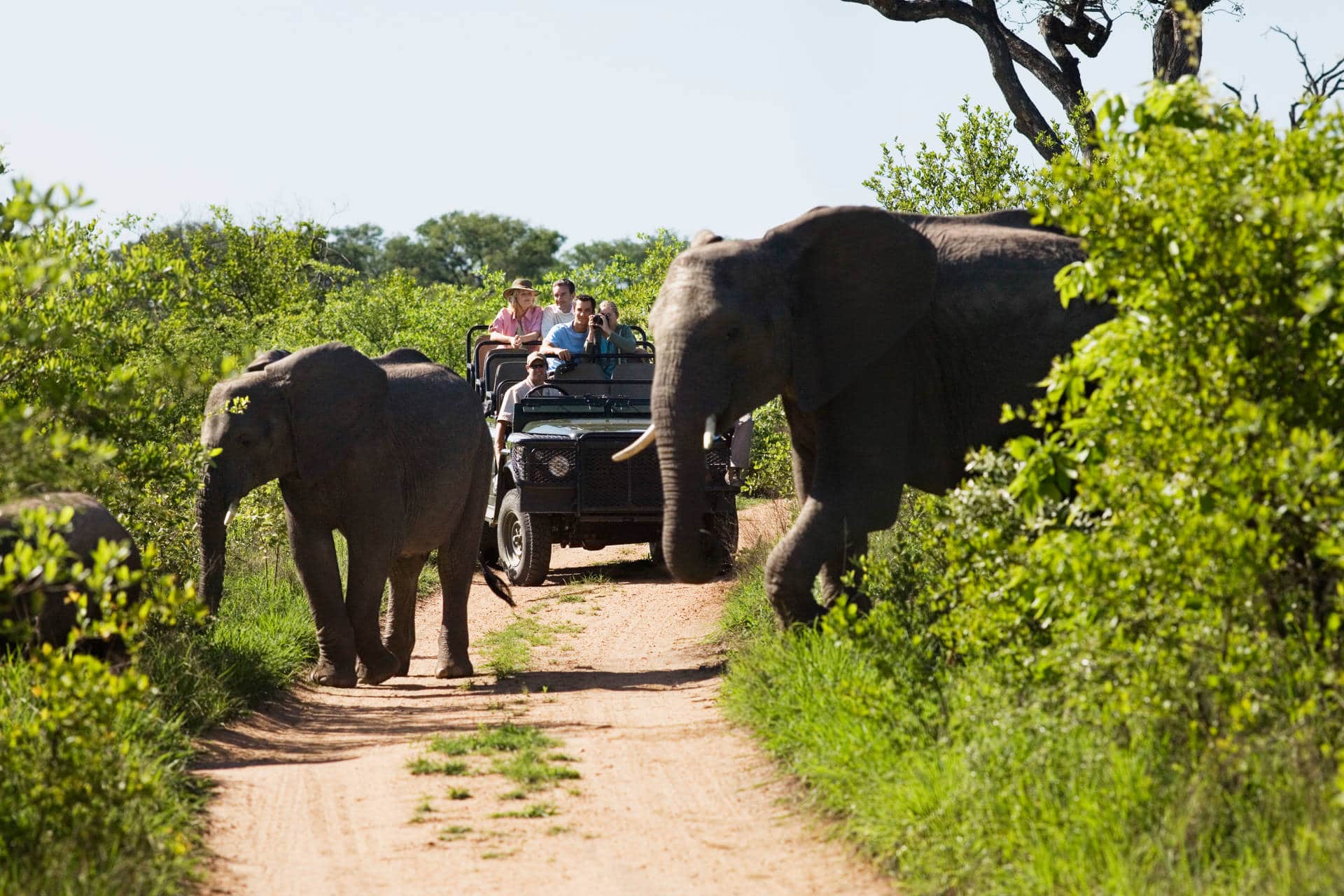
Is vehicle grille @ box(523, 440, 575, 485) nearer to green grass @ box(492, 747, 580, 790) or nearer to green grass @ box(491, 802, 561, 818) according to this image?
green grass @ box(492, 747, 580, 790)

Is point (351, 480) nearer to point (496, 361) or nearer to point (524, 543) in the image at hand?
point (524, 543)

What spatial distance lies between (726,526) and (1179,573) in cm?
933

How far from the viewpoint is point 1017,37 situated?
2019 centimetres

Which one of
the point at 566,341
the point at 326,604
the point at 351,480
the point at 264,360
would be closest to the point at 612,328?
the point at 566,341

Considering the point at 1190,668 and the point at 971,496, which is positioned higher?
the point at 971,496

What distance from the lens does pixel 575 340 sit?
50.7 ft

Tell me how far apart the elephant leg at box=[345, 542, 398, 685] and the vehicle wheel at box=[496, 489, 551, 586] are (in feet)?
14.8

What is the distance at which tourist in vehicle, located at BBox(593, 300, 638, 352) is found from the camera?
15227mm

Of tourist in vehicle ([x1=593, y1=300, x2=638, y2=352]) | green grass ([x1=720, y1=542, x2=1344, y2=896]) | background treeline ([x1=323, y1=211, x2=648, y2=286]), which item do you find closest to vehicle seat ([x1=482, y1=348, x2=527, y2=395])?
tourist in vehicle ([x1=593, y1=300, x2=638, y2=352])

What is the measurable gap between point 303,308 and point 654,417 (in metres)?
18.6

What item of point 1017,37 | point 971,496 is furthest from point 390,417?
point 1017,37

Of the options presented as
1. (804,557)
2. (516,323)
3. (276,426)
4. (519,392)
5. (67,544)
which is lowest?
(804,557)

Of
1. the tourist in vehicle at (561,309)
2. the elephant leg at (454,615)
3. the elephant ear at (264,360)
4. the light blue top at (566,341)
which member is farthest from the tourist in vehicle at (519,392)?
the elephant ear at (264,360)

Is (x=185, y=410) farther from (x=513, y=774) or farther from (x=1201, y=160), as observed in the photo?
(x=1201, y=160)
